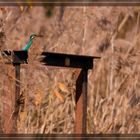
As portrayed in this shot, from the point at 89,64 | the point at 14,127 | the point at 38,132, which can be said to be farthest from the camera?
the point at 38,132

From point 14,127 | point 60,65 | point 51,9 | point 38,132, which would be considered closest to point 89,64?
point 60,65

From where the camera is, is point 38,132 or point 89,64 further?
point 38,132

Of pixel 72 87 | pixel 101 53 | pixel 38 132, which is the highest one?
pixel 101 53

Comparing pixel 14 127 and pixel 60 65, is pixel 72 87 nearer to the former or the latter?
pixel 60 65

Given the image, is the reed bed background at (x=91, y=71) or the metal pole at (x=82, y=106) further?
the reed bed background at (x=91, y=71)

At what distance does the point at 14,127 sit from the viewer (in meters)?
3.05

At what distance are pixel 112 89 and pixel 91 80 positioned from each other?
22 cm

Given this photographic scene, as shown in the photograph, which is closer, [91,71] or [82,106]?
[82,106]

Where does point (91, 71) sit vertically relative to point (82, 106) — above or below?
above

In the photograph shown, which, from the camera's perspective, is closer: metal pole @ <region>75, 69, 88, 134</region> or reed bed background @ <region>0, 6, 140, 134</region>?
metal pole @ <region>75, 69, 88, 134</region>

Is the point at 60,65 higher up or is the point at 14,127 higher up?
the point at 60,65

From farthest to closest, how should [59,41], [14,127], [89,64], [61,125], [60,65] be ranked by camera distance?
[59,41] → [61,125] → [89,64] → [60,65] → [14,127]

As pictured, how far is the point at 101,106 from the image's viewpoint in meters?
4.79

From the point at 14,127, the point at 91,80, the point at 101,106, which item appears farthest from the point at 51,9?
the point at 14,127
